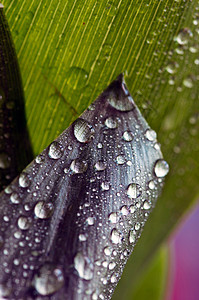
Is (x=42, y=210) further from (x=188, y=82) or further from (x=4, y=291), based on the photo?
(x=188, y=82)

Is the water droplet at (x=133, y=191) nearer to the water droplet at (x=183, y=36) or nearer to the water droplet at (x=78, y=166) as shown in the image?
the water droplet at (x=78, y=166)

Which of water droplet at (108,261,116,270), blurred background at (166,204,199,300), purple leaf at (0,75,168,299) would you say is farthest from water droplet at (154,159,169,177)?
blurred background at (166,204,199,300)

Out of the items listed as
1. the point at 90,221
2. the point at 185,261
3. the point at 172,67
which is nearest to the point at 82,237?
the point at 90,221

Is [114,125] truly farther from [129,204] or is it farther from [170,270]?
[170,270]

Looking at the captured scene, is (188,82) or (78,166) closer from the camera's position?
(78,166)

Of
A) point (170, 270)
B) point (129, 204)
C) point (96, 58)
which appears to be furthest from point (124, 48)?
point (170, 270)

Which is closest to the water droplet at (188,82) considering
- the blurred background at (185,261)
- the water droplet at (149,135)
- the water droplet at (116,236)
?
the water droplet at (149,135)
